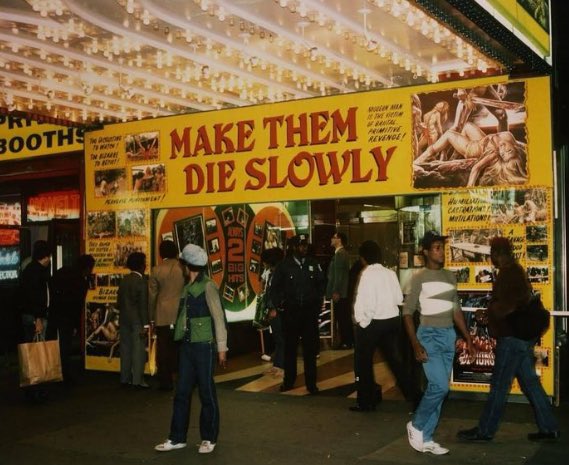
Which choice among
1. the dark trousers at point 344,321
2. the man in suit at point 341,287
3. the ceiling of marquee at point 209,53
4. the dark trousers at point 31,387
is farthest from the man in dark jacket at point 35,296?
the dark trousers at point 344,321

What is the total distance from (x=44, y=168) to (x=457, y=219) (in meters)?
7.67

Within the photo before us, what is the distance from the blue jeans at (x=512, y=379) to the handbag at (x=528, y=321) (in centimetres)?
9

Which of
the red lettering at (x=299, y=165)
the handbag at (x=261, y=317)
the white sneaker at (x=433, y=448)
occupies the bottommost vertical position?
the white sneaker at (x=433, y=448)

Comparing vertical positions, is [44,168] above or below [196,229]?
above

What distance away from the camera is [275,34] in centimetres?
890

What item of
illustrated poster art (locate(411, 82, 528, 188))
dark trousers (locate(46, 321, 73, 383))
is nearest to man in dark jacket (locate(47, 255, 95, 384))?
dark trousers (locate(46, 321, 73, 383))

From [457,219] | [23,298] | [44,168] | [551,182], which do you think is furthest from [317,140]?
[44,168]

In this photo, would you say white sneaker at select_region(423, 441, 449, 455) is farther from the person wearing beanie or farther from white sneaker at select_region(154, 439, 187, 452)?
white sneaker at select_region(154, 439, 187, 452)

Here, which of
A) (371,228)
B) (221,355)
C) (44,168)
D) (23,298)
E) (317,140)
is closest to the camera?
(221,355)

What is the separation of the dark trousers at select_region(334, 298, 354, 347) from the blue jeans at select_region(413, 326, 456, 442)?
7440 mm

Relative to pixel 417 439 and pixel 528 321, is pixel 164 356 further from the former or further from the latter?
pixel 528 321

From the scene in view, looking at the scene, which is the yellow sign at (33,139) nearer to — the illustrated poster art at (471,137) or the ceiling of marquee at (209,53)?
the ceiling of marquee at (209,53)

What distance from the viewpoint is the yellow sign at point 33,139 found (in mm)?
13625

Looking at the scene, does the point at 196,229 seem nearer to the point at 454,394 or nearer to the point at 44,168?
the point at 44,168
